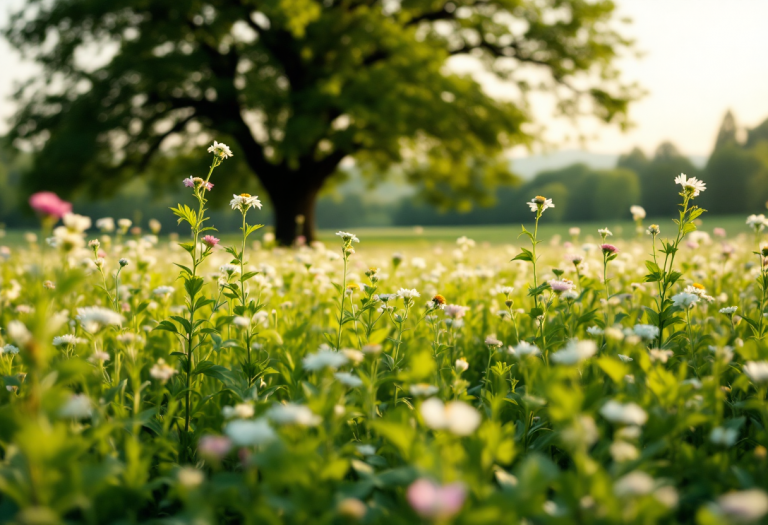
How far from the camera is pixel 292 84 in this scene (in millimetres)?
14602

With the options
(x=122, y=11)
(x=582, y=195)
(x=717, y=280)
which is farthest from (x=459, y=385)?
(x=582, y=195)

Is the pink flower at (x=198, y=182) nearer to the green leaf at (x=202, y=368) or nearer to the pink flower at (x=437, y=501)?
the green leaf at (x=202, y=368)

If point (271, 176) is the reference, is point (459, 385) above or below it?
below

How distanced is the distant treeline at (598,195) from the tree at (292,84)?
24.1 metres

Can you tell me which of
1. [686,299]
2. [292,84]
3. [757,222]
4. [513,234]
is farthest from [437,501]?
[513,234]

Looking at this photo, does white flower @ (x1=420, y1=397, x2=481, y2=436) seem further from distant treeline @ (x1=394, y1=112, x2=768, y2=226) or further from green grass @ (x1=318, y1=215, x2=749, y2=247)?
distant treeline @ (x1=394, y1=112, x2=768, y2=226)

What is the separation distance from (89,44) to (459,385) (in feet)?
54.8

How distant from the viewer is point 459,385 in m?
1.87

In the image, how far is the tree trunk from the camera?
1571 centimetres

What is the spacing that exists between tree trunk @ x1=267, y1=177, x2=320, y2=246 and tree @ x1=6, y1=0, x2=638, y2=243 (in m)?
0.04

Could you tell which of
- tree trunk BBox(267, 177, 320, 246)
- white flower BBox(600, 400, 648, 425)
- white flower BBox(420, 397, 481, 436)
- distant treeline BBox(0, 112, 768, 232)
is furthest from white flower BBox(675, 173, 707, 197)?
distant treeline BBox(0, 112, 768, 232)

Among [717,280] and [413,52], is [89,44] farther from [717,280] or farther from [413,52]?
[717,280]

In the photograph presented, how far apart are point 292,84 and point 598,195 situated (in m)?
48.3

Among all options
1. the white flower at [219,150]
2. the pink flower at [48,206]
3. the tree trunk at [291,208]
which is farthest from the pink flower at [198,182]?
the tree trunk at [291,208]
